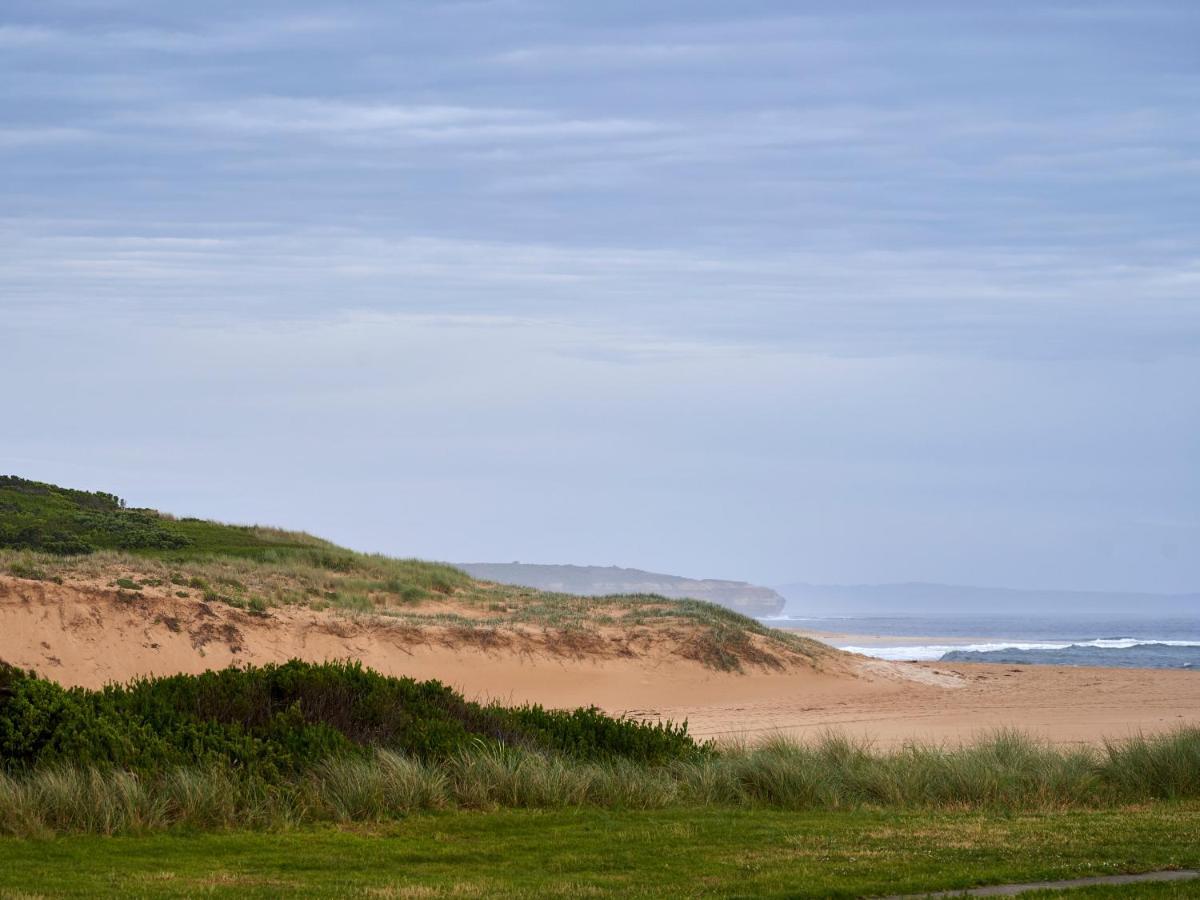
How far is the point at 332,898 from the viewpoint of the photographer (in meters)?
7.67

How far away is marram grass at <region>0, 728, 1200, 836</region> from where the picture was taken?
33.1 feet

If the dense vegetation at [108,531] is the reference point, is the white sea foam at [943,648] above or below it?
below

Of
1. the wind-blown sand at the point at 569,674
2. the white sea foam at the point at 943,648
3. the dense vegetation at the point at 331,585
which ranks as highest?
the dense vegetation at the point at 331,585

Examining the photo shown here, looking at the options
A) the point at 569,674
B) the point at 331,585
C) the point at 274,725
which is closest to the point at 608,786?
the point at 274,725

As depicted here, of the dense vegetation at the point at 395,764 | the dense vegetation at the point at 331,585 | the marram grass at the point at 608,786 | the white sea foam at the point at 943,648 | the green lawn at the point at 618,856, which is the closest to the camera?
the green lawn at the point at 618,856

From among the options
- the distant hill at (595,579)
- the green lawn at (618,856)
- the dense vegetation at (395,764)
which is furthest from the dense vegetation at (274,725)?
the distant hill at (595,579)

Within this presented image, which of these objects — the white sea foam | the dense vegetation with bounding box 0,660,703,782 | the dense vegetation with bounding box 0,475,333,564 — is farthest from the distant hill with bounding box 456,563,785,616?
the dense vegetation with bounding box 0,660,703,782

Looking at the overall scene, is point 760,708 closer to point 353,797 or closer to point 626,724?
point 626,724

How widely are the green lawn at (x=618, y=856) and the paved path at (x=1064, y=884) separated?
5.1 inches

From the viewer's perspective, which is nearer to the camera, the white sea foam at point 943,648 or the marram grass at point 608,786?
the marram grass at point 608,786

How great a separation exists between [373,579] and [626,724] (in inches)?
986

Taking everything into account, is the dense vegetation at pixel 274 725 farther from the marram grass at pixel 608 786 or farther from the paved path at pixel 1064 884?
the paved path at pixel 1064 884

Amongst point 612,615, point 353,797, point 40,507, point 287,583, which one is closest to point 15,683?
point 353,797

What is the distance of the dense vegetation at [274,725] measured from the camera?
11102 millimetres
